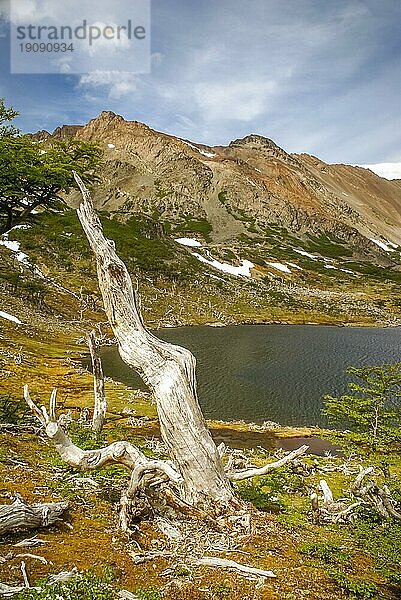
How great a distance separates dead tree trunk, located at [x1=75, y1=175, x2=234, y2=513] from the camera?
9.71 meters

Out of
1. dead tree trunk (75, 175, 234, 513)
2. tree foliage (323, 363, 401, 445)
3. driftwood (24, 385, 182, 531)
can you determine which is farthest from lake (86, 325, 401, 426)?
dead tree trunk (75, 175, 234, 513)

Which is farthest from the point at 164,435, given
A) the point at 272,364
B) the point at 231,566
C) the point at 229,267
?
the point at 229,267

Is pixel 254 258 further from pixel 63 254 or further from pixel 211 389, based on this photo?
pixel 211 389

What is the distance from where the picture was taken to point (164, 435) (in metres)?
10.3

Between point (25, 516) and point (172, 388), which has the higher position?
point (172, 388)

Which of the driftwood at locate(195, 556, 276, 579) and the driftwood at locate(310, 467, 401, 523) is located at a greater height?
the driftwood at locate(195, 556, 276, 579)

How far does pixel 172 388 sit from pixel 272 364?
6684 cm

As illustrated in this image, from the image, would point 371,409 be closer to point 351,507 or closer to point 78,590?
point 351,507

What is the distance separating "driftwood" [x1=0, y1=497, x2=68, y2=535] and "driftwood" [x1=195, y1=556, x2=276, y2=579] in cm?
324

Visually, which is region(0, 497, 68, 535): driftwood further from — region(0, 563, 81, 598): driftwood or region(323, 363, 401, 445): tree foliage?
region(323, 363, 401, 445): tree foliage

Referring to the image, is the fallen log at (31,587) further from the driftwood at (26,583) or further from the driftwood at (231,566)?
Answer: the driftwood at (231,566)

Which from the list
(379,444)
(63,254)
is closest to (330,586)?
(379,444)

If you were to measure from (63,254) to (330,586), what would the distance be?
14661 cm

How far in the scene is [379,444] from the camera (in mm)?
24516
